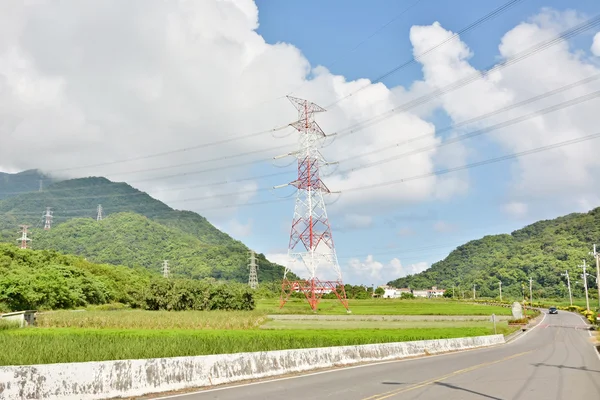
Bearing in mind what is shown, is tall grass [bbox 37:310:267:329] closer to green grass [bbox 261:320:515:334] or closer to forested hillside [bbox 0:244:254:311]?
green grass [bbox 261:320:515:334]

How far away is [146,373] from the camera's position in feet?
48.3

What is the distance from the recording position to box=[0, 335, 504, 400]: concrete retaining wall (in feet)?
39.6

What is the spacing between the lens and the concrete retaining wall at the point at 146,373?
12078 mm

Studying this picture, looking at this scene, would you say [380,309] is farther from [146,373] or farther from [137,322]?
[146,373]

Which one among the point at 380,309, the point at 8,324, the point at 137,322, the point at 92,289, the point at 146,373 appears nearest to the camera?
the point at 146,373

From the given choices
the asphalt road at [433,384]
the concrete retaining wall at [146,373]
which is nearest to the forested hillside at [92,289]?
the concrete retaining wall at [146,373]

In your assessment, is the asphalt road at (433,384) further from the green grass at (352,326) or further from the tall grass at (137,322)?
the tall grass at (137,322)

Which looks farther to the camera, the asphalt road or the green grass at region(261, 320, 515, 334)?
the green grass at region(261, 320, 515, 334)

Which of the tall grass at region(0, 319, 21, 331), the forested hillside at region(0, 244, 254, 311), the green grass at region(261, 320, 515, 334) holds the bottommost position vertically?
the green grass at region(261, 320, 515, 334)

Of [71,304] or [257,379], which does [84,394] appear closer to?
[257,379]

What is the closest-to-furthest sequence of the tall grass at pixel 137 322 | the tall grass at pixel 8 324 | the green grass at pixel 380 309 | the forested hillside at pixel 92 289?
the tall grass at pixel 8 324 < the tall grass at pixel 137 322 < the forested hillside at pixel 92 289 < the green grass at pixel 380 309

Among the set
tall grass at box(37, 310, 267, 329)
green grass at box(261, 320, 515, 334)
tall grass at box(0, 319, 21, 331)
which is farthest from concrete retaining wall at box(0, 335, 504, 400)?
tall grass at box(37, 310, 267, 329)

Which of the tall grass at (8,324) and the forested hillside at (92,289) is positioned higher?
the forested hillside at (92,289)

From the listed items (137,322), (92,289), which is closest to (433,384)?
(137,322)
